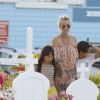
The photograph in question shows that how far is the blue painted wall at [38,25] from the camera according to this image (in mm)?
23188

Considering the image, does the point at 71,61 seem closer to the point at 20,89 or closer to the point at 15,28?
the point at 20,89

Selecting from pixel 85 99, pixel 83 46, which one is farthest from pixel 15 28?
pixel 85 99

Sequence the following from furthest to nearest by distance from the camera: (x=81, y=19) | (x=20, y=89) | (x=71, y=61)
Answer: (x=81, y=19) → (x=71, y=61) → (x=20, y=89)

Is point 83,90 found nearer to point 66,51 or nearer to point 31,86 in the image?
point 31,86

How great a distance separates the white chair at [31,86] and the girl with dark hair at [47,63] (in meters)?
1.27

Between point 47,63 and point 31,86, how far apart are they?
136cm

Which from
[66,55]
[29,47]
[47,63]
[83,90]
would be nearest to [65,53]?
[66,55]

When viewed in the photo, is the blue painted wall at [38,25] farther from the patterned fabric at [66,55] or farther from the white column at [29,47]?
the white column at [29,47]

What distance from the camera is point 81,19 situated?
2311 centimetres

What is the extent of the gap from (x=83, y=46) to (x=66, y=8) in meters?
16.1

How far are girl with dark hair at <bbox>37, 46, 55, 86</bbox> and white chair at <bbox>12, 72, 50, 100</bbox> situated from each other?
4.15 feet

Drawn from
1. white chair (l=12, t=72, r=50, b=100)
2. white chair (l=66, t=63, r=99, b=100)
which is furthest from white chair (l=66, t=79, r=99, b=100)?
white chair (l=12, t=72, r=50, b=100)

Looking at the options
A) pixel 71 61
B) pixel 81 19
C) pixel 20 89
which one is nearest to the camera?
pixel 20 89

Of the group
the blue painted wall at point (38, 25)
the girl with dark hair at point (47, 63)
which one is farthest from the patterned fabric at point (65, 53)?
the blue painted wall at point (38, 25)
